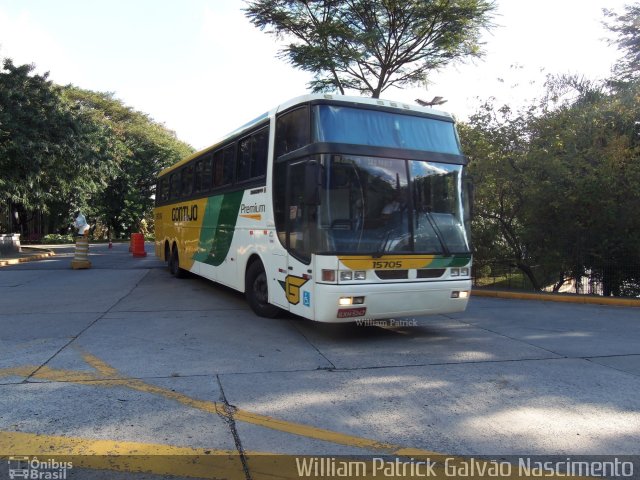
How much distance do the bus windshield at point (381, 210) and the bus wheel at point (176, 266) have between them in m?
7.98

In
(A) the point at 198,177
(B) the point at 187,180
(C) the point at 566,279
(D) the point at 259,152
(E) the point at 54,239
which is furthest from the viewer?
(E) the point at 54,239

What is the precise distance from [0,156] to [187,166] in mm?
10923

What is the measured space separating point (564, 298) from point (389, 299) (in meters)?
7.00

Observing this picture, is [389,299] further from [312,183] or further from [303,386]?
[303,386]

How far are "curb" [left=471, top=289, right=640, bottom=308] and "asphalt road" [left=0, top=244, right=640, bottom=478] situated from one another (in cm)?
253

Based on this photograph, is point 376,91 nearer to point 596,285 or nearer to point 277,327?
point 596,285

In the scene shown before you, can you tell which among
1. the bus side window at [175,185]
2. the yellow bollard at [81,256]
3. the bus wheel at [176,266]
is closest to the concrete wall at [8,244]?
the yellow bollard at [81,256]

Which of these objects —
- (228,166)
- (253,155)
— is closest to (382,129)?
(253,155)

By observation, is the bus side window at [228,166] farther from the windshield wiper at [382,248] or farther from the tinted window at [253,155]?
the windshield wiper at [382,248]

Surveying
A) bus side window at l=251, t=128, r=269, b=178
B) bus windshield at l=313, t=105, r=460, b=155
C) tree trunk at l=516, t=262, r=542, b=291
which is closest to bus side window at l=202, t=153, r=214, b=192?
bus side window at l=251, t=128, r=269, b=178

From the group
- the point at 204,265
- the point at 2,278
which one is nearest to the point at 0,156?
the point at 2,278

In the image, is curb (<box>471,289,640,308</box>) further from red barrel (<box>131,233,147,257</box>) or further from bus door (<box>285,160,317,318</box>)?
red barrel (<box>131,233,147,257</box>)

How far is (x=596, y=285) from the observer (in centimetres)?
1218

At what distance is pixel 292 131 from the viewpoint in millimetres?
6977
